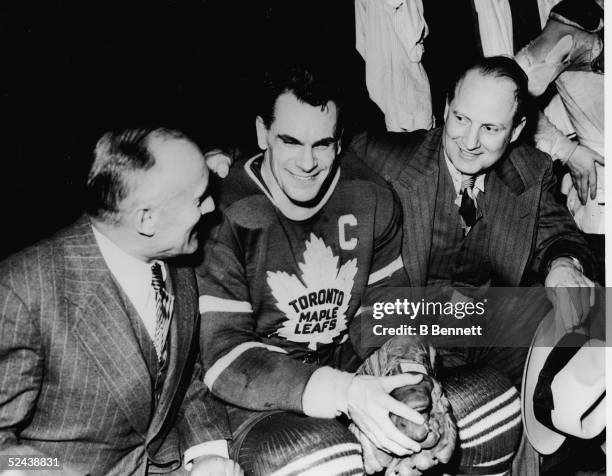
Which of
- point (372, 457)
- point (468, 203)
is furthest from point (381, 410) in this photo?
point (468, 203)

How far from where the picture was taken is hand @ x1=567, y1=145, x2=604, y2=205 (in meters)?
1.51

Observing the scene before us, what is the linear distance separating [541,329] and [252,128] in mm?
789

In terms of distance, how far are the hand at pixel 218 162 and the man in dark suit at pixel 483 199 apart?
0.86 ft

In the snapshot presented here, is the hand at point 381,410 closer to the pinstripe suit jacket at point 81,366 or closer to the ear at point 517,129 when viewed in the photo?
the pinstripe suit jacket at point 81,366

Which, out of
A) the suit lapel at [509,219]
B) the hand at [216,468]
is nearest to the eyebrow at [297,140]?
→ the suit lapel at [509,219]

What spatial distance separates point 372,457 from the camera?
0.96m

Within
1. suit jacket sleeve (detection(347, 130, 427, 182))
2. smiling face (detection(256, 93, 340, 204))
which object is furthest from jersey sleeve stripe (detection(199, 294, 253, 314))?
suit jacket sleeve (detection(347, 130, 427, 182))

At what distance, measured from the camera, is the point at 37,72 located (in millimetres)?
1188

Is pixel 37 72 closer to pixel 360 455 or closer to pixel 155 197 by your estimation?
pixel 155 197

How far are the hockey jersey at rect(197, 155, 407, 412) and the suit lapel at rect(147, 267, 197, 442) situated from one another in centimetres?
4

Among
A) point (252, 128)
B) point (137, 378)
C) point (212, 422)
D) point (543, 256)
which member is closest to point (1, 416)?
point (137, 378)

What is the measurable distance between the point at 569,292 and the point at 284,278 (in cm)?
60

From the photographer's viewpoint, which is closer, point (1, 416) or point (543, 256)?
point (1, 416)

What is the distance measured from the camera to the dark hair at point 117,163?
0.89 meters
